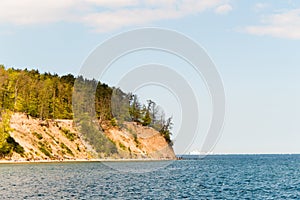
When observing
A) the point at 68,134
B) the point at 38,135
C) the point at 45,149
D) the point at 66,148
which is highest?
the point at 68,134

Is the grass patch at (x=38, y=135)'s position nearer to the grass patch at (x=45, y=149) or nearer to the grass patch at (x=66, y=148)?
the grass patch at (x=45, y=149)

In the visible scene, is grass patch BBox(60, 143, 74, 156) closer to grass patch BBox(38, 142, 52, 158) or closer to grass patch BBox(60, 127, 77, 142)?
grass patch BBox(60, 127, 77, 142)

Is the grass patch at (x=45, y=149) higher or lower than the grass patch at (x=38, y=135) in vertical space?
lower

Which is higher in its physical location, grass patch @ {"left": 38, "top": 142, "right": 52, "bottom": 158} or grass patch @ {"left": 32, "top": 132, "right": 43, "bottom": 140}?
grass patch @ {"left": 32, "top": 132, "right": 43, "bottom": 140}

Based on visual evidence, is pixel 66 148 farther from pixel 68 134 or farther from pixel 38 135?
pixel 38 135

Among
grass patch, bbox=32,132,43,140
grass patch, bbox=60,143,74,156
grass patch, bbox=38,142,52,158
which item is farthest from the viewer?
grass patch, bbox=60,143,74,156

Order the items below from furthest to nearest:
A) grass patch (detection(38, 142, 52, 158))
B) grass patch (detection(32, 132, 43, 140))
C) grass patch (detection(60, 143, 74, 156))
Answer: grass patch (detection(60, 143, 74, 156)) → grass patch (detection(32, 132, 43, 140)) → grass patch (detection(38, 142, 52, 158))

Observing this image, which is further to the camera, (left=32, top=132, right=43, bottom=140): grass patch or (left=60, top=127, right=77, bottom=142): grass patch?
(left=60, top=127, right=77, bottom=142): grass patch

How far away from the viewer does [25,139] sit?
172375 millimetres

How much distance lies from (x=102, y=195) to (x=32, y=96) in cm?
13211

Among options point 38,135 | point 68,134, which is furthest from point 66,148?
point 38,135

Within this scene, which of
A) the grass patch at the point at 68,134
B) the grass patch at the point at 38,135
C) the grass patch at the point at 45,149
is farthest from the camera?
the grass patch at the point at 68,134

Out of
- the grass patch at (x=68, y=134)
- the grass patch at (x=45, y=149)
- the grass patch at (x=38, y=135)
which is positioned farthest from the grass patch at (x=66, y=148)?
the grass patch at (x=38, y=135)

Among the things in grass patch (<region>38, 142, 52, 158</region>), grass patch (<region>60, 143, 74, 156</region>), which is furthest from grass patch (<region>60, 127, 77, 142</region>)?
grass patch (<region>38, 142, 52, 158</region>)
